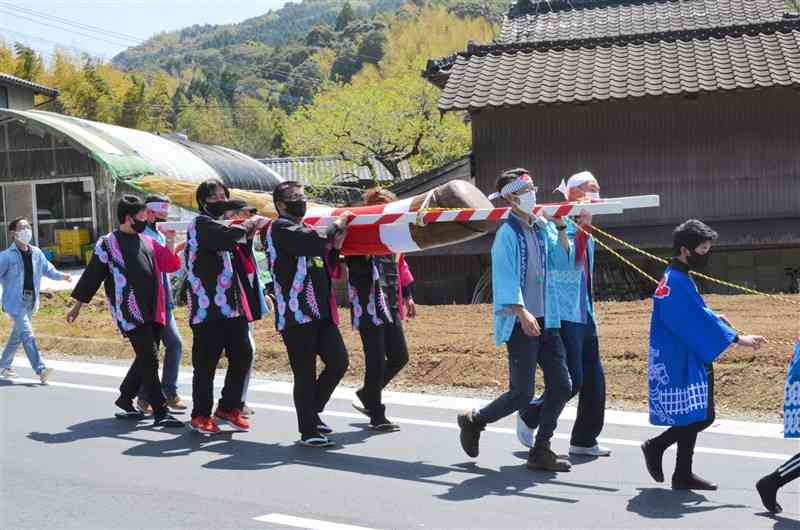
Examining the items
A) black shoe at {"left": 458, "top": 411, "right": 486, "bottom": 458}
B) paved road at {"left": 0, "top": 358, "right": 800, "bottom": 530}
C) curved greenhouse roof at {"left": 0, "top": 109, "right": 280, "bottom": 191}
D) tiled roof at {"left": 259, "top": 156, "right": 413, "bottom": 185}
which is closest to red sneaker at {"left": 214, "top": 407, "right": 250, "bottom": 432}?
paved road at {"left": 0, "top": 358, "right": 800, "bottom": 530}

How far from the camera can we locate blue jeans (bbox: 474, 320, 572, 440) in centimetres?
673

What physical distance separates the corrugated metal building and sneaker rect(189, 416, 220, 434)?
68.2 ft

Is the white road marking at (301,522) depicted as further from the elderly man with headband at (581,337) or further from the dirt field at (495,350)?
the dirt field at (495,350)

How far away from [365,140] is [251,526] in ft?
102

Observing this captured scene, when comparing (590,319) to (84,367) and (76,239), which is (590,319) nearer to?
(84,367)

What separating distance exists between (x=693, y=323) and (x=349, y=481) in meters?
2.44

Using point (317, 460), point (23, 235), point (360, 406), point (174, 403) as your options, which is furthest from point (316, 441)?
point (23, 235)

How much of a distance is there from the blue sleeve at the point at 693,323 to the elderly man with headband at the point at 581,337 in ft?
3.09

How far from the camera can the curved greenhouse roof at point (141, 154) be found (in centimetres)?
2795

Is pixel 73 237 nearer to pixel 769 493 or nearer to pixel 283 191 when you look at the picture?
pixel 283 191

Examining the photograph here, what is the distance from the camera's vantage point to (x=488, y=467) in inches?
276

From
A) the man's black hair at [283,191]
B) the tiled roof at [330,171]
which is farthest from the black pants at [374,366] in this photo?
the tiled roof at [330,171]

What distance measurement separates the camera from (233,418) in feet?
27.5

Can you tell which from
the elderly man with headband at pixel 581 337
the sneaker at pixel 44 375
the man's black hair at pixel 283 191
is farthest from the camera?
the sneaker at pixel 44 375
